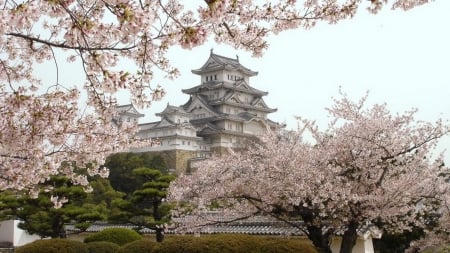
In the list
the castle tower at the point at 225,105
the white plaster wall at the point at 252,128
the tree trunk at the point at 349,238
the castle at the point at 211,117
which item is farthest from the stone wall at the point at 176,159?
the tree trunk at the point at 349,238

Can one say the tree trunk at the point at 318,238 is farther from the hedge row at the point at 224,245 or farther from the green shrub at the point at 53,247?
the green shrub at the point at 53,247

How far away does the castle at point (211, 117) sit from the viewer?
41.4m

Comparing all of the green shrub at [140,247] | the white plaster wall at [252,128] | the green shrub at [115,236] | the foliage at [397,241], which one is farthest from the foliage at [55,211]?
the white plaster wall at [252,128]

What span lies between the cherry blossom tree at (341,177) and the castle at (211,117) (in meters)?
30.9

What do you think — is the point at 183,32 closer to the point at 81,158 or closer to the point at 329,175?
the point at 81,158

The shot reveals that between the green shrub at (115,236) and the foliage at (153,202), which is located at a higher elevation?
the foliage at (153,202)

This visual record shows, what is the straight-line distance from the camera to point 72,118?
4844mm

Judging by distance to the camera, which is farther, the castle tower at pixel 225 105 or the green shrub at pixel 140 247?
the castle tower at pixel 225 105

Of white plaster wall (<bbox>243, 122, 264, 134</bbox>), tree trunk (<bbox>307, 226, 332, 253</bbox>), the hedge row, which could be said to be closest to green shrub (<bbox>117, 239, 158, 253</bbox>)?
the hedge row

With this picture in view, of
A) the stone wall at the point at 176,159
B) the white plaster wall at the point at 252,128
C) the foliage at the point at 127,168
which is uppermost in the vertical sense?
the white plaster wall at the point at 252,128

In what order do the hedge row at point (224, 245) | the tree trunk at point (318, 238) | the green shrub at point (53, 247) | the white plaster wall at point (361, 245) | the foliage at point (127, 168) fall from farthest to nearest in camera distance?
the foliage at point (127, 168) → the white plaster wall at point (361, 245) → the green shrub at point (53, 247) → the tree trunk at point (318, 238) → the hedge row at point (224, 245)

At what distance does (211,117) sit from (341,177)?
37.0 m

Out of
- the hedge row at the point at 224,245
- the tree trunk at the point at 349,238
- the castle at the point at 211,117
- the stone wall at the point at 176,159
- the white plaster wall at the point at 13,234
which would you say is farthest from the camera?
the castle at the point at 211,117

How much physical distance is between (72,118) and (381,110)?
5907mm
